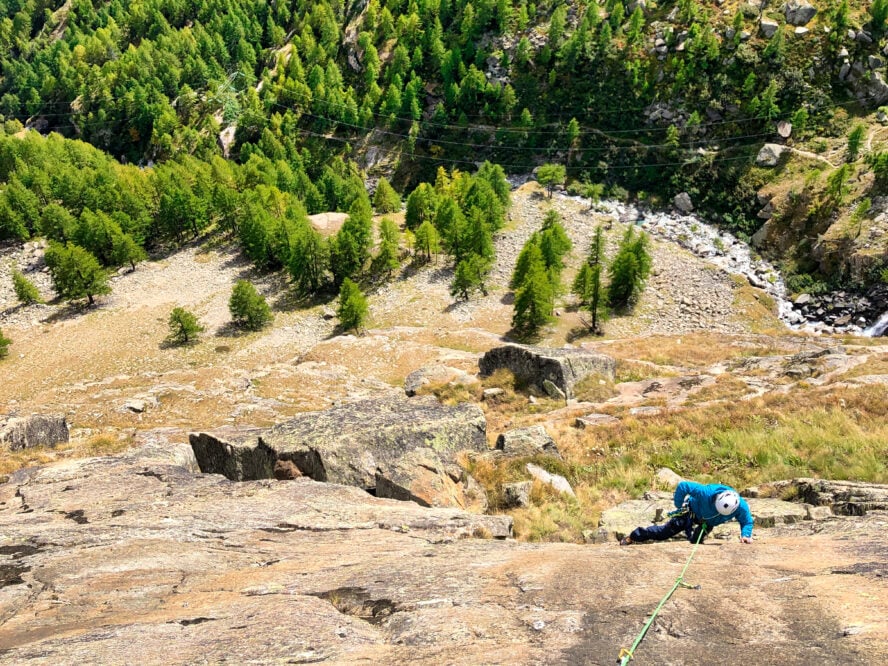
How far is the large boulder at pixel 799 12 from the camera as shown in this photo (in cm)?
9231

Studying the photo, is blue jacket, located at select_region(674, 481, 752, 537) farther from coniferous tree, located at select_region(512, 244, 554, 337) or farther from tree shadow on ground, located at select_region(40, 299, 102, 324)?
tree shadow on ground, located at select_region(40, 299, 102, 324)

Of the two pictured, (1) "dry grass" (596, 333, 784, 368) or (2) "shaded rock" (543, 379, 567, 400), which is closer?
(2) "shaded rock" (543, 379, 567, 400)

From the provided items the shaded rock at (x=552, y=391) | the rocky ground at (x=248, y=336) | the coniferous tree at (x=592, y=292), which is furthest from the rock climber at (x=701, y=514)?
the coniferous tree at (x=592, y=292)

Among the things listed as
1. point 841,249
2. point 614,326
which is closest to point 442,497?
point 614,326

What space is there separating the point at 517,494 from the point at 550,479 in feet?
6.71

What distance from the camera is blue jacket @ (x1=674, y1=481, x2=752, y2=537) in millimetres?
9898

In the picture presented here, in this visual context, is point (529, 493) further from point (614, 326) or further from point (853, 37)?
point (853, 37)

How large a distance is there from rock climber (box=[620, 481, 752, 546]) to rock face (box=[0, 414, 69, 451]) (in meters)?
30.8

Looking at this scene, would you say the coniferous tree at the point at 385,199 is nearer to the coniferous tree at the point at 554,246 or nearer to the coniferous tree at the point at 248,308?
the coniferous tree at the point at 554,246

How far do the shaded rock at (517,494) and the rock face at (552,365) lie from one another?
1575 cm

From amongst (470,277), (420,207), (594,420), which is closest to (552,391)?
(594,420)

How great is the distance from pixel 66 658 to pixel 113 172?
113 meters

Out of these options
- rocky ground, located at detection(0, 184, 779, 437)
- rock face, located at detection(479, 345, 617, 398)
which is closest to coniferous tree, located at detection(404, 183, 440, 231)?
rocky ground, located at detection(0, 184, 779, 437)

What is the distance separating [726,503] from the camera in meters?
9.73
